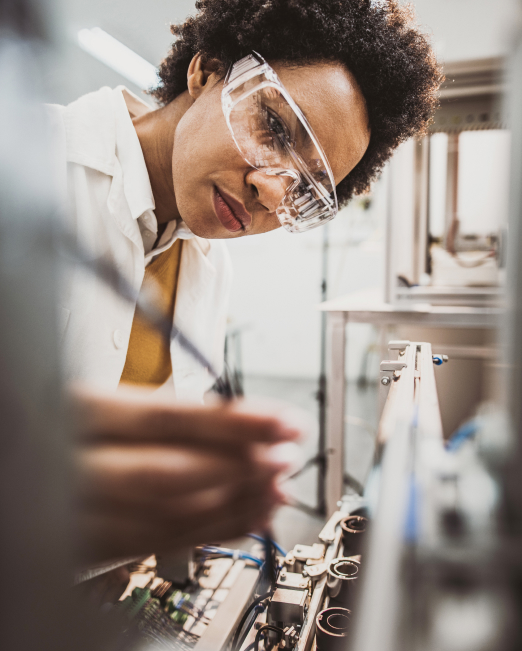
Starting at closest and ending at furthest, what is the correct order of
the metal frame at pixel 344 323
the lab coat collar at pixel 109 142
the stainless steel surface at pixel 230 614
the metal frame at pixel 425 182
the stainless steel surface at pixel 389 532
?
the stainless steel surface at pixel 389 532, the stainless steel surface at pixel 230 614, the lab coat collar at pixel 109 142, the metal frame at pixel 425 182, the metal frame at pixel 344 323

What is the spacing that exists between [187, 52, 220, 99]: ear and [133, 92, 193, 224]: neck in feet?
0.17

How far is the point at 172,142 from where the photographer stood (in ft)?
2.45

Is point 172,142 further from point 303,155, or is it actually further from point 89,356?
point 89,356

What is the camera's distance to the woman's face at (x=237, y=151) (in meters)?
0.59

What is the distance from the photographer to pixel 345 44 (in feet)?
1.90

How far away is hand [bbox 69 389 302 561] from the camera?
20 centimetres

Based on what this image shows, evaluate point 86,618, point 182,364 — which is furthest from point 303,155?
point 86,618

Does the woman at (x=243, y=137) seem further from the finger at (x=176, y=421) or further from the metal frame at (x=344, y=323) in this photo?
the metal frame at (x=344, y=323)

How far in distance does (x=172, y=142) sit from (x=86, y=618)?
0.75m

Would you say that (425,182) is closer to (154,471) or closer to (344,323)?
(344,323)

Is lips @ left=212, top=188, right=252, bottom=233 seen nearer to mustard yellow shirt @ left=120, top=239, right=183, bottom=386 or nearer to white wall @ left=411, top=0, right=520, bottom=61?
mustard yellow shirt @ left=120, top=239, right=183, bottom=386

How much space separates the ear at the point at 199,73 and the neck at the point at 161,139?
0.05 metres

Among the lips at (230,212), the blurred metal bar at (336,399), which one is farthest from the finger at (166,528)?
Result: the blurred metal bar at (336,399)

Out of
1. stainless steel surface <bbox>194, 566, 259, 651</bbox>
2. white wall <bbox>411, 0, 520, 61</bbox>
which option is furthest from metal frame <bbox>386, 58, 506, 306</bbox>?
stainless steel surface <bbox>194, 566, 259, 651</bbox>
